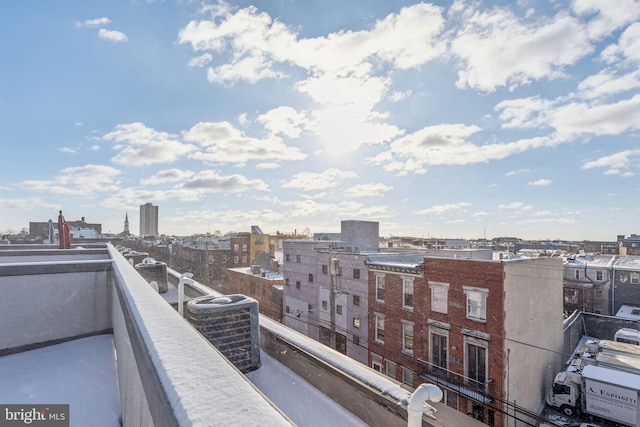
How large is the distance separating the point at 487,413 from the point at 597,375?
23.0 feet

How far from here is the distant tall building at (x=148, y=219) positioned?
394 ft

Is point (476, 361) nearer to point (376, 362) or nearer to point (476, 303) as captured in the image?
point (476, 303)

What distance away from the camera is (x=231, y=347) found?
18.1 feet

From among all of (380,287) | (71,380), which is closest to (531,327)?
(380,287)

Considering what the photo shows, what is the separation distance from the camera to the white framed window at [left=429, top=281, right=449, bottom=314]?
48.0 feet

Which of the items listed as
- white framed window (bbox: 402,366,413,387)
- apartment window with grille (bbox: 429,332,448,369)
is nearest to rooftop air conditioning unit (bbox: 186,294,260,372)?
apartment window with grille (bbox: 429,332,448,369)

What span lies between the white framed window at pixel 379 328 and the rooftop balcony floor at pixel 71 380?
1498 centimetres

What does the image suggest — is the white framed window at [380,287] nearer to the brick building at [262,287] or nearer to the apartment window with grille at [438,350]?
the apartment window with grille at [438,350]

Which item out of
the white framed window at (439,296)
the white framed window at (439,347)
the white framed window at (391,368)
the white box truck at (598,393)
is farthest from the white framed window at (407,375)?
the white box truck at (598,393)

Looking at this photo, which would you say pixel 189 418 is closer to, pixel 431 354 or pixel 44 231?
pixel 431 354

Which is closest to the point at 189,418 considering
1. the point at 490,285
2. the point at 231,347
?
the point at 231,347

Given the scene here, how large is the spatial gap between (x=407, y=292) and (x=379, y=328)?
10.3ft

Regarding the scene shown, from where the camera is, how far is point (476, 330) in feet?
44.2

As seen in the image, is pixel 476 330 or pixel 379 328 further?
pixel 379 328
